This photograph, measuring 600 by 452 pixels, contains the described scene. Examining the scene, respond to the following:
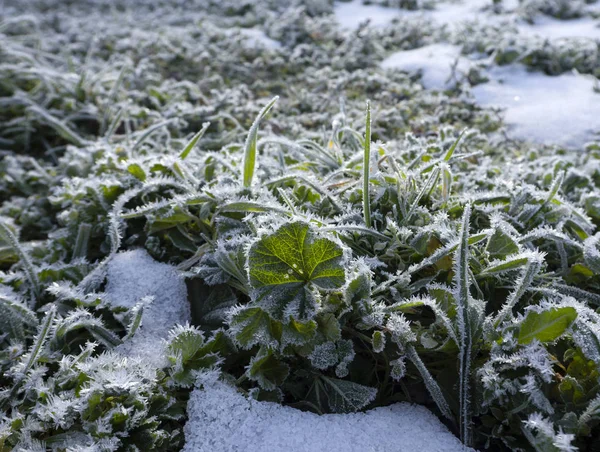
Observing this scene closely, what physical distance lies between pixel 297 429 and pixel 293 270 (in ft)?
1.20

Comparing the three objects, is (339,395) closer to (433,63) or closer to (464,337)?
(464,337)

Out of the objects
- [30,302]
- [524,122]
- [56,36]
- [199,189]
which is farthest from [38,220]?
[56,36]

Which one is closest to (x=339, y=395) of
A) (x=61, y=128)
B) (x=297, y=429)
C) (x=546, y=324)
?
(x=297, y=429)

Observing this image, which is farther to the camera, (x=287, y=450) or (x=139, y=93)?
(x=139, y=93)

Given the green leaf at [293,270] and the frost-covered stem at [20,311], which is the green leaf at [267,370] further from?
the frost-covered stem at [20,311]

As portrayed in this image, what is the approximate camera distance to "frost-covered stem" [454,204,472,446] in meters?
1.21

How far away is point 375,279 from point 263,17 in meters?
3.91

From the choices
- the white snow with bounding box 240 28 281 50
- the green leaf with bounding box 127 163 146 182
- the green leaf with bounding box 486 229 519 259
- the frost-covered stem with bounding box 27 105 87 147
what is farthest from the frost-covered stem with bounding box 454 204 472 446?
the white snow with bounding box 240 28 281 50

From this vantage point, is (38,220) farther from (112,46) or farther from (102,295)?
(112,46)

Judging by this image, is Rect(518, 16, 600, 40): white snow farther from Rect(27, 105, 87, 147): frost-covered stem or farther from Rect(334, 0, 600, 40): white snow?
Rect(27, 105, 87, 147): frost-covered stem

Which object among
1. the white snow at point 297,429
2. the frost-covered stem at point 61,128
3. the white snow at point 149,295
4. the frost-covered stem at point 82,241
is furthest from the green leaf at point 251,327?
the frost-covered stem at point 61,128

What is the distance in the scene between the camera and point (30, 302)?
5.43 feet

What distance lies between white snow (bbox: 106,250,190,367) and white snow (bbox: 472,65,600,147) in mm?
1956

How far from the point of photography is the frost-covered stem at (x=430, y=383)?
4.06 ft
